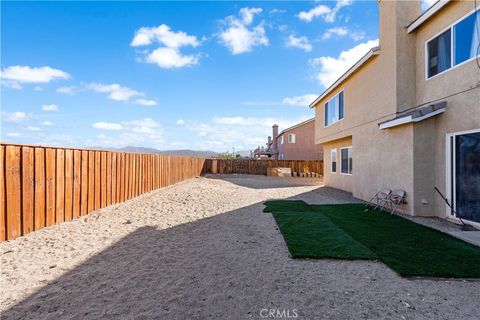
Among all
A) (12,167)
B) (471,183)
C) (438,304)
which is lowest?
(438,304)

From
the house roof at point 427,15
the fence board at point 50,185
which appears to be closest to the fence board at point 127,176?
the fence board at point 50,185

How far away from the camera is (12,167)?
15.8 feet

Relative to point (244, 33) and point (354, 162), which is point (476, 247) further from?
point (244, 33)

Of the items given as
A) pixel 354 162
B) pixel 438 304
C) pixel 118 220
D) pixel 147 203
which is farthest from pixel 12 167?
pixel 354 162

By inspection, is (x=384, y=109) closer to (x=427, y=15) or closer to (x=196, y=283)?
(x=427, y=15)

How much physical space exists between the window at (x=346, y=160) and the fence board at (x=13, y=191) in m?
12.4

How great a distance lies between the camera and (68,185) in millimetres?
6363

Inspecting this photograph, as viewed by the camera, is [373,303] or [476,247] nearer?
[373,303]

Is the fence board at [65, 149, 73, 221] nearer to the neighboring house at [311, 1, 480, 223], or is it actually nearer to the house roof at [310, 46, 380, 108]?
the neighboring house at [311, 1, 480, 223]

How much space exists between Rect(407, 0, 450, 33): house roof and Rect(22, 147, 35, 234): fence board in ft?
34.6

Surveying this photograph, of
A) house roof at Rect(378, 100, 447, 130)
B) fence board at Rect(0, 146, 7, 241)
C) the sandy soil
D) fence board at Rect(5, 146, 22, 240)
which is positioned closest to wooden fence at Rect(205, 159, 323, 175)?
house roof at Rect(378, 100, 447, 130)

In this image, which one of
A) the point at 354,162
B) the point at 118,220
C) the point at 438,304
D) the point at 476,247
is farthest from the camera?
the point at 354,162

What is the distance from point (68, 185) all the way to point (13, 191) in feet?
5.10

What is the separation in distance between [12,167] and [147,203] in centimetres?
470
